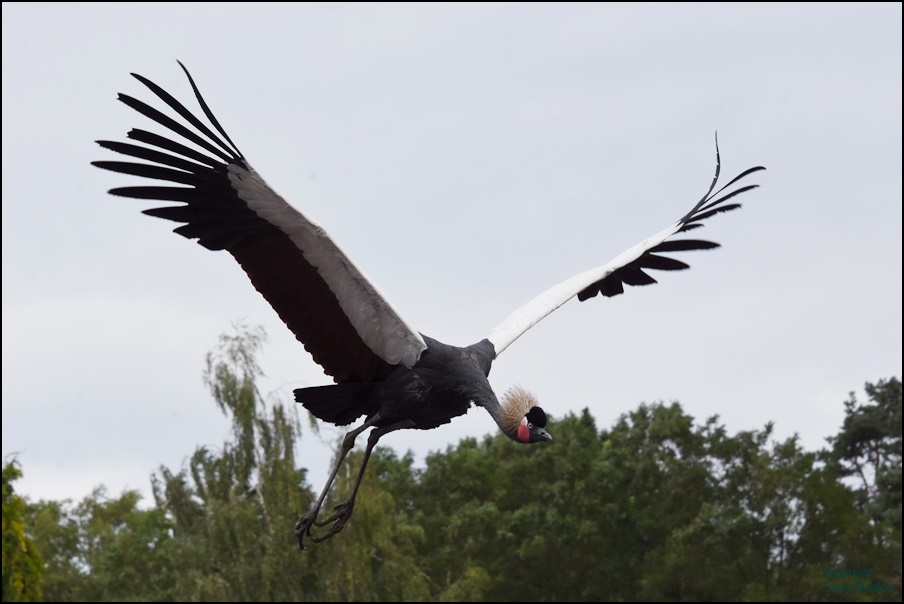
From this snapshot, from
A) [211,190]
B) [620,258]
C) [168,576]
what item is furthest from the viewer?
[168,576]

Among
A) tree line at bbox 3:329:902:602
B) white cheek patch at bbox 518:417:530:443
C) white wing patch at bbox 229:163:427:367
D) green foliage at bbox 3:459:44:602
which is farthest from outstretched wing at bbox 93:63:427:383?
tree line at bbox 3:329:902:602

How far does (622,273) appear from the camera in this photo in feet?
46.0

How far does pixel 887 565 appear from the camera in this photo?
45.7 metres

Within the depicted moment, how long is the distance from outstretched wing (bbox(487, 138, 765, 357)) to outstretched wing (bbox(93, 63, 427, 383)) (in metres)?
1.32

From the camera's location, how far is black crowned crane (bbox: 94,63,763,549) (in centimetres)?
959

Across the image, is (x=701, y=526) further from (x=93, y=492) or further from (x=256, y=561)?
(x=93, y=492)

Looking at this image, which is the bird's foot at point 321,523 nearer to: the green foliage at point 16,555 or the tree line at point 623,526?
the green foliage at point 16,555

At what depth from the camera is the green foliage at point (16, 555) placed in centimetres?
2391

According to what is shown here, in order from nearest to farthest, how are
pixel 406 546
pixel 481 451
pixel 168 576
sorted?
pixel 406 546 → pixel 168 576 → pixel 481 451

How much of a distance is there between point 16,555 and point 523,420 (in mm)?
16622

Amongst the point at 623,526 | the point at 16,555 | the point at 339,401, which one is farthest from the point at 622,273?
the point at 623,526

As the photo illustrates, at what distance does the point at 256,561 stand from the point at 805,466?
831 inches

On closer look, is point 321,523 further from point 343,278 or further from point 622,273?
point 622,273

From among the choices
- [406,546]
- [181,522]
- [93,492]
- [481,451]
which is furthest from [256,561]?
[93,492]
